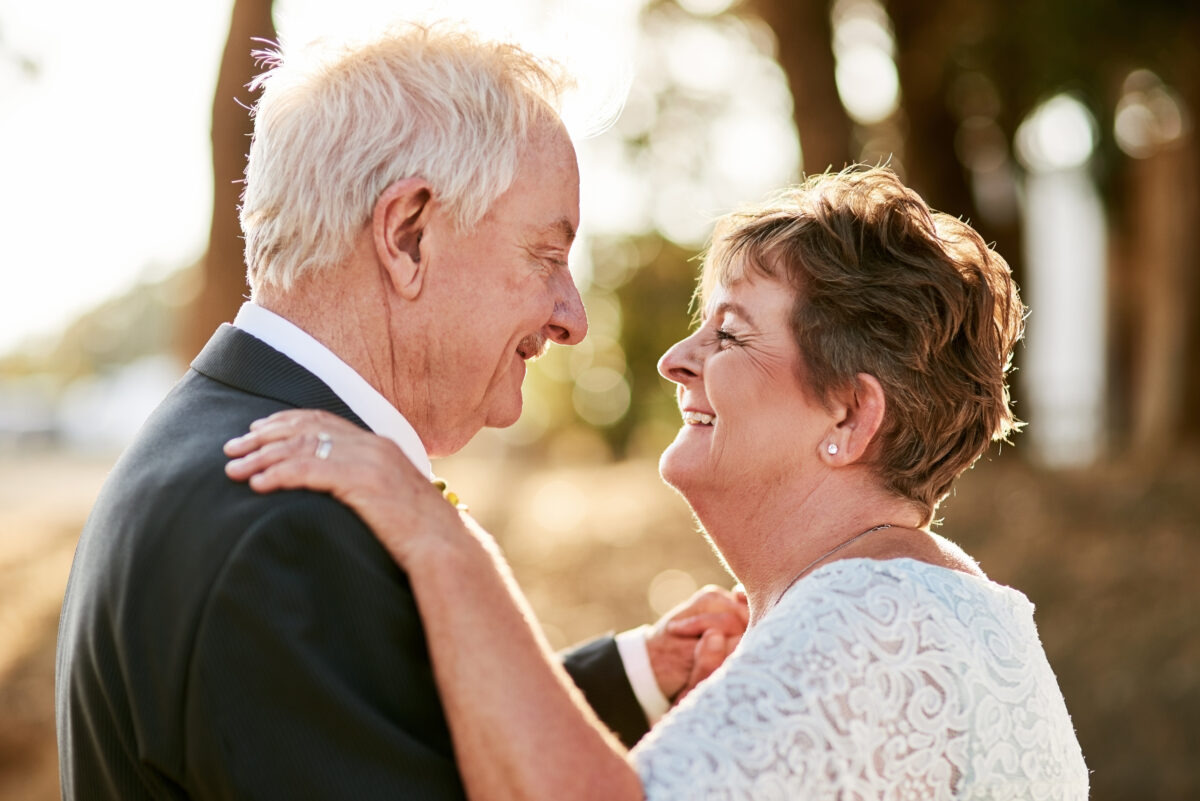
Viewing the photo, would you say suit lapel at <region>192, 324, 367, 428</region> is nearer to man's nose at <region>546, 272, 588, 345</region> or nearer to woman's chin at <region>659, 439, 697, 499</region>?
man's nose at <region>546, 272, 588, 345</region>

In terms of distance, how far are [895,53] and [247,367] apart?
36.8 ft

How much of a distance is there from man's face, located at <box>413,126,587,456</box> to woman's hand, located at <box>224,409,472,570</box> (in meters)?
0.38

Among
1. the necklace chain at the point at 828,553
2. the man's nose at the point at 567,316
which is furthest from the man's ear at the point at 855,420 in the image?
the man's nose at the point at 567,316

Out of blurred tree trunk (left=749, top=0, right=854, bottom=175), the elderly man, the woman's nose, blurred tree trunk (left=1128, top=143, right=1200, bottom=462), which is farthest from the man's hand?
blurred tree trunk (left=1128, top=143, right=1200, bottom=462)

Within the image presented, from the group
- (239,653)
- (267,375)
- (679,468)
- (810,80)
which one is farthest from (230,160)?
(810,80)

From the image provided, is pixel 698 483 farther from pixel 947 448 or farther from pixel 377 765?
pixel 377 765

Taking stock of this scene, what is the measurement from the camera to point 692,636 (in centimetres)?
327

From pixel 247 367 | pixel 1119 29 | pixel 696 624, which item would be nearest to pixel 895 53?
pixel 1119 29

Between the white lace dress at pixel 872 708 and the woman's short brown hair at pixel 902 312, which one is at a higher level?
the woman's short brown hair at pixel 902 312

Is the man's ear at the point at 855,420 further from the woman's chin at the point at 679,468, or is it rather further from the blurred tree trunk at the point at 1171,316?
the blurred tree trunk at the point at 1171,316

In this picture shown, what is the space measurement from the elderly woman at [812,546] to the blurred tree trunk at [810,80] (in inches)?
265

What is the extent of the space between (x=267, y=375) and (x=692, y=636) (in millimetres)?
1509

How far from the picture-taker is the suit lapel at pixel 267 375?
222 cm

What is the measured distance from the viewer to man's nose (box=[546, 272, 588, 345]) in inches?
104
